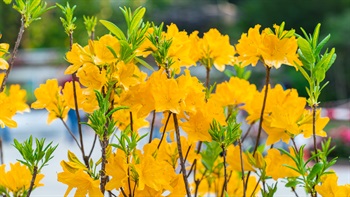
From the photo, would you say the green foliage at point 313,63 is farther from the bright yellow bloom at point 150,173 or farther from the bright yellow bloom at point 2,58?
the bright yellow bloom at point 2,58

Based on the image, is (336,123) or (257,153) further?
(336,123)

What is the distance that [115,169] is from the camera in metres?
0.90

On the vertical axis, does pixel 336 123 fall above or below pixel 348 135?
above

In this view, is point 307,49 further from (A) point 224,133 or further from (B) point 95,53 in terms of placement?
(B) point 95,53

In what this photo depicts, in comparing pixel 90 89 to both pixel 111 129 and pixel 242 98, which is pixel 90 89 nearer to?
pixel 111 129

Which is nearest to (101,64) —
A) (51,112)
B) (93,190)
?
(93,190)

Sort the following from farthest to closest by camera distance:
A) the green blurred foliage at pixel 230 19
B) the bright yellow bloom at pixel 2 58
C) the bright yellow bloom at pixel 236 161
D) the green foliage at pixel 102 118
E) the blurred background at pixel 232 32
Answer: the green blurred foliage at pixel 230 19, the blurred background at pixel 232 32, the bright yellow bloom at pixel 236 161, the bright yellow bloom at pixel 2 58, the green foliage at pixel 102 118

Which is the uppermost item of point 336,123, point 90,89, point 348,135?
point 336,123

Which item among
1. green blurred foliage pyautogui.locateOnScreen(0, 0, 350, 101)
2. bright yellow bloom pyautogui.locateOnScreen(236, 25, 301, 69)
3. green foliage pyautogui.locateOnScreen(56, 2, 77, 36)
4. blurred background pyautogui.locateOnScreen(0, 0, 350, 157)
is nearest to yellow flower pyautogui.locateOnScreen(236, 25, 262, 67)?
bright yellow bloom pyautogui.locateOnScreen(236, 25, 301, 69)

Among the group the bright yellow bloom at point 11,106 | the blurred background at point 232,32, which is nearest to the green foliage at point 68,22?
the bright yellow bloom at point 11,106

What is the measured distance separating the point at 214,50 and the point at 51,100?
24 centimetres

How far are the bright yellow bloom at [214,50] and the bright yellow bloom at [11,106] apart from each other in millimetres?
265

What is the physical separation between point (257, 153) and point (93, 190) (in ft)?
0.81

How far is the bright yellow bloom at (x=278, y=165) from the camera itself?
1.02 metres
